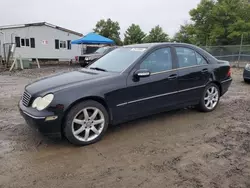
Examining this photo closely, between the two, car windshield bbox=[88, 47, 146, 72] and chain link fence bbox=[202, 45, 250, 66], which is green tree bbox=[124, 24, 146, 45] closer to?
chain link fence bbox=[202, 45, 250, 66]

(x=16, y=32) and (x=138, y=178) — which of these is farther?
(x=16, y=32)

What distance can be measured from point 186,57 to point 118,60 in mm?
1443

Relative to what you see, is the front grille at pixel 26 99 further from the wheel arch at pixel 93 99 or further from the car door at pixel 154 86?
the car door at pixel 154 86

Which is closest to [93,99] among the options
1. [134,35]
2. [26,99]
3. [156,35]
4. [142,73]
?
[142,73]

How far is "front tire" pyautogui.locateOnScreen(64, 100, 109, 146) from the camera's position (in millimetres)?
3416

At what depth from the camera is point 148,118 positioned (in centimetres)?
480

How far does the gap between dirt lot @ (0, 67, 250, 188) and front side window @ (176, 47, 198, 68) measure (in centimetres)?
115

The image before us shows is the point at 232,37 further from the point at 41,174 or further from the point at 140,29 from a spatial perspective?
the point at 41,174

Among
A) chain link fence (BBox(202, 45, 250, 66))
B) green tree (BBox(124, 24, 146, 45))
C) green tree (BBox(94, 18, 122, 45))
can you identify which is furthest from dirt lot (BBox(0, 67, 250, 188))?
green tree (BBox(94, 18, 122, 45))

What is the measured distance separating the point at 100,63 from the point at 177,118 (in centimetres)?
196

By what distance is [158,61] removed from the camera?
4348mm

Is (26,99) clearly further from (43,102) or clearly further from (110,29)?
(110,29)

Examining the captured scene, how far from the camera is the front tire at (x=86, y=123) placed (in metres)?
3.42

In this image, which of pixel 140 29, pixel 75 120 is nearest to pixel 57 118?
pixel 75 120
